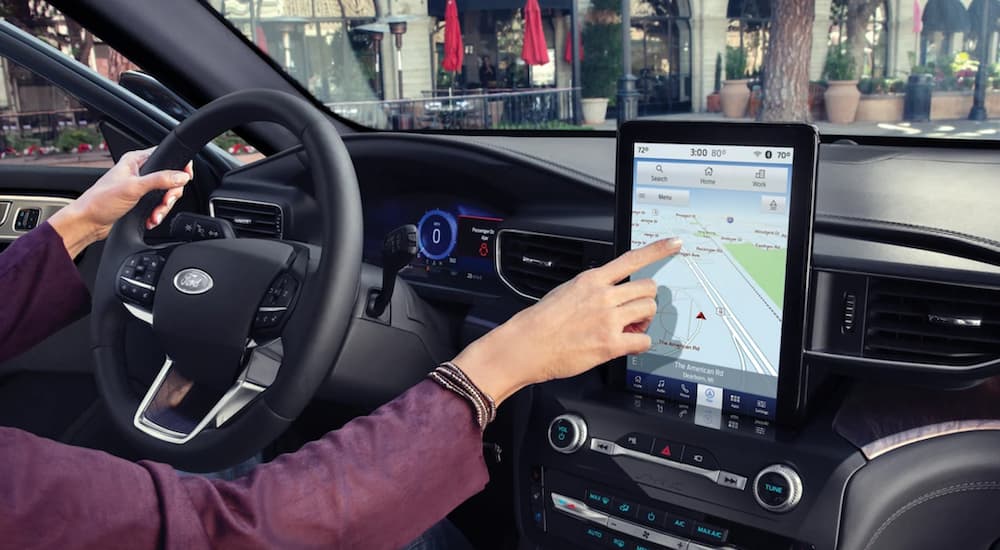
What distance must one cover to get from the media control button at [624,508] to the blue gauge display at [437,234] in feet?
2.35

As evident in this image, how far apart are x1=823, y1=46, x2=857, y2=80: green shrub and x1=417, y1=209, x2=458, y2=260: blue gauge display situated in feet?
3.47

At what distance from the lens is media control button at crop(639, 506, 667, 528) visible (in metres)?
1.26

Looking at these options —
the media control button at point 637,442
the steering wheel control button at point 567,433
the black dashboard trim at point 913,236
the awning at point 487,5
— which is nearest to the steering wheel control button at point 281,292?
the steering wheel control button at point 567,433

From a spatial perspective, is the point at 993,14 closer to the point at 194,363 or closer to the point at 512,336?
the point at 512,336

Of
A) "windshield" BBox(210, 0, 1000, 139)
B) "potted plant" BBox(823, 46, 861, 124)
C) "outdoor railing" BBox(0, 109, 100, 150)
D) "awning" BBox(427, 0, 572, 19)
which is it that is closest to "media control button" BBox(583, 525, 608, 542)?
"windshield" BBox(210, 0, 1000, 139)

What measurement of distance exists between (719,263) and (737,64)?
2130mm

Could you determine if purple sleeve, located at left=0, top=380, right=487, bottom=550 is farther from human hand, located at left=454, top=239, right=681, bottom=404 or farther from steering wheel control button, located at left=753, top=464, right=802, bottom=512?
steering wheel control button, located at left=753, top=464, right=802, bottom=512

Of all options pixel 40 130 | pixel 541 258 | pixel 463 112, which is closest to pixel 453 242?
pixel 541 258

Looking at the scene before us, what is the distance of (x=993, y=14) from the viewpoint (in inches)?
77.2

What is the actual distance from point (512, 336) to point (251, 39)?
1526 millimetres

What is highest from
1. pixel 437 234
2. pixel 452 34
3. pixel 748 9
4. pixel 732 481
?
pixel 452 34

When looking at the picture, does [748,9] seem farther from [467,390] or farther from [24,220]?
[467,390]

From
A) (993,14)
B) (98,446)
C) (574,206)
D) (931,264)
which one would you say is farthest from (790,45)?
(98,446)

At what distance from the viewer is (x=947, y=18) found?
219 cm
